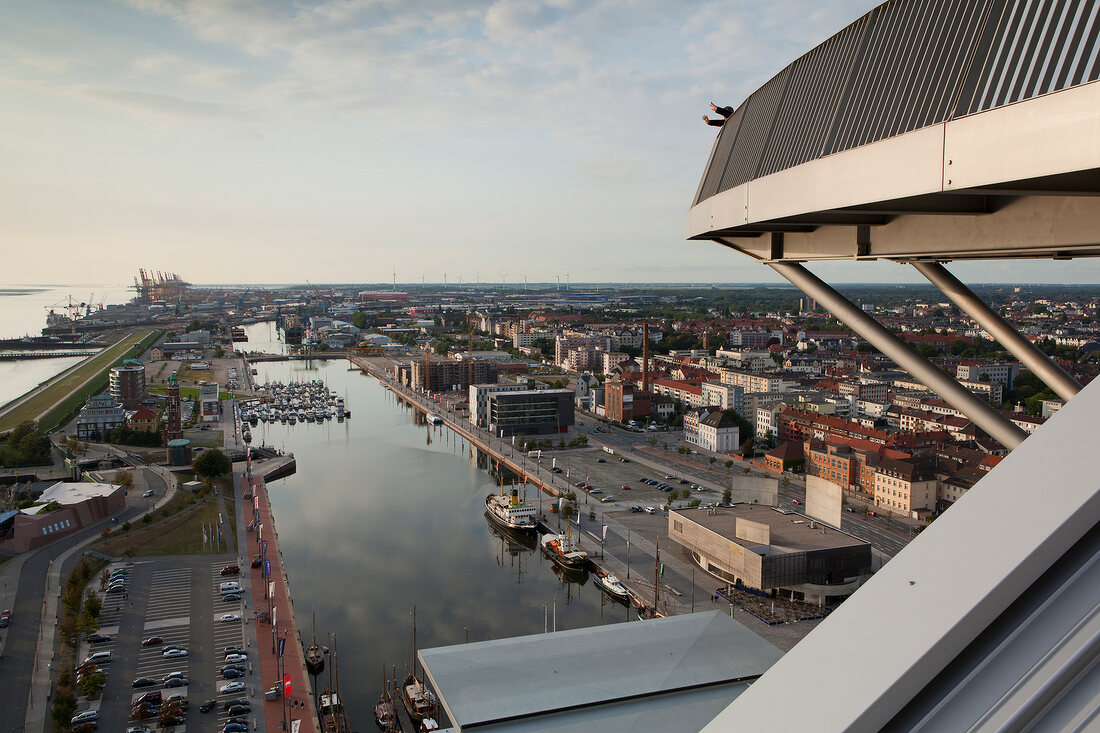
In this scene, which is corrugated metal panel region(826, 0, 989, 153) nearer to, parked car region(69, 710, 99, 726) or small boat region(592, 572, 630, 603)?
parked car region(69, 710, 99, 726)

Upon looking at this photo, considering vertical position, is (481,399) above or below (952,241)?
below

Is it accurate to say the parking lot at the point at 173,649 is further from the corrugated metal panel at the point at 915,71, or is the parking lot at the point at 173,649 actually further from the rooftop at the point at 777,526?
the corrugated metal panel at the point at 915,71

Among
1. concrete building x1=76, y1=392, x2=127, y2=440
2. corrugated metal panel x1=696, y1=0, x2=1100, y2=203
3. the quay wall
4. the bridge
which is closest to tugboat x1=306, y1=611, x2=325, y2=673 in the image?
the quay wall

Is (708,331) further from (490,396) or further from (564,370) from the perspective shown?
(490,396)

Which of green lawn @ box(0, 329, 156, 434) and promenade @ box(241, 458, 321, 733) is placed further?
green lawn @ box(0, 329, 156, 434)

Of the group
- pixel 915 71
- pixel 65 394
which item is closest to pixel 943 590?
pixel 915 71

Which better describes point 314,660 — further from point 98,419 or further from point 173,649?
point 98,419
